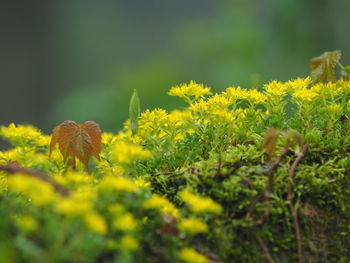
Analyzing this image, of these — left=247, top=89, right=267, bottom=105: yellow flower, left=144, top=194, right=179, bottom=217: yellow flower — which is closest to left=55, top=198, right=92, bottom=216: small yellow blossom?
left=144, top=194, right=179, bottom=217: yellow flower

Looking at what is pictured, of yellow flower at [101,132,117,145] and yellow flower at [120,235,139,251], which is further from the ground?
yellow flower at [101,132,117,145]

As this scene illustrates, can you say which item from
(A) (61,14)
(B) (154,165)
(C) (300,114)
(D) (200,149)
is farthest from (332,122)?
(A) (61,14)

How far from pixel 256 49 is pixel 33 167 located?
508 centimetres

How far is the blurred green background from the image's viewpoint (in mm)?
4863

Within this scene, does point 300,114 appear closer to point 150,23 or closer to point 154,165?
point 154,165

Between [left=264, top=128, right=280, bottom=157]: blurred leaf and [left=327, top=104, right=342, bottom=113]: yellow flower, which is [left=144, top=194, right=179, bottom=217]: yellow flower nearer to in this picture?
[left=264, top=128, right=280, bottom=157]: blurred leaf

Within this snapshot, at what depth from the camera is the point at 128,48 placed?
534 inches

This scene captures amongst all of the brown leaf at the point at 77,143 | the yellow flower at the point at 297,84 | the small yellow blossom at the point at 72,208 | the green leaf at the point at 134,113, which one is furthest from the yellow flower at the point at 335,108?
the small yellow blossom at the point at 72,208

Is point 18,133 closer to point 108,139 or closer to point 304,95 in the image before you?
point 108,139

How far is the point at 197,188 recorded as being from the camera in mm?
1126

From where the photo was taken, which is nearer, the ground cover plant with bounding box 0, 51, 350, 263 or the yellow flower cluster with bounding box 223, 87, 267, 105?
the ground cover plant with bounding box 0, 51, 350, 263

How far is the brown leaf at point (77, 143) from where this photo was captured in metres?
1.36

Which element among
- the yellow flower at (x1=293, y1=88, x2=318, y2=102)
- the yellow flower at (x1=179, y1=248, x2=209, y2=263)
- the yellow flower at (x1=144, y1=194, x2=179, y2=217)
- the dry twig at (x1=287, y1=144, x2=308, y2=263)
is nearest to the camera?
the yellow flower at (x1=179, y1=248, x2=209, y2=263)

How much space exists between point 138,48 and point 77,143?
1288 cm
